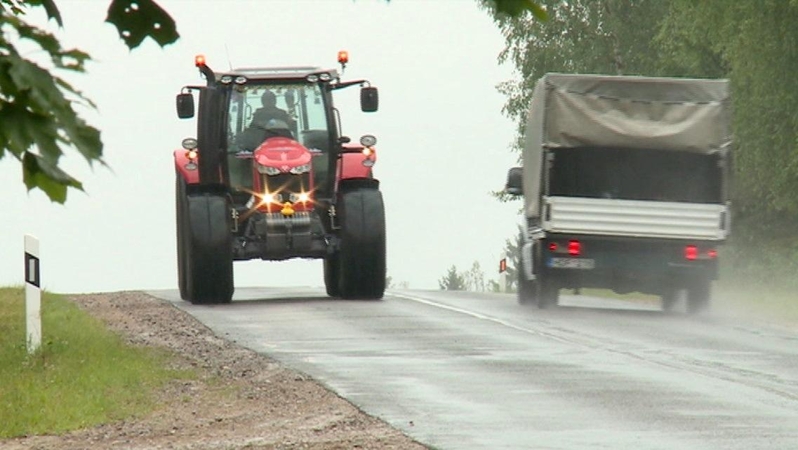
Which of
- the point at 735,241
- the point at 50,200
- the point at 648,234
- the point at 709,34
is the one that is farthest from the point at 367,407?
the point at 735,241

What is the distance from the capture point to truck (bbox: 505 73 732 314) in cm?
2370

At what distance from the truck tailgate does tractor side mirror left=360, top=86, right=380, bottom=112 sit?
8.48ft

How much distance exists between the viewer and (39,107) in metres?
3.23

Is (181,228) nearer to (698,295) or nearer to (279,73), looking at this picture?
(279,73)

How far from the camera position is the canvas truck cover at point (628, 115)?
24.2m

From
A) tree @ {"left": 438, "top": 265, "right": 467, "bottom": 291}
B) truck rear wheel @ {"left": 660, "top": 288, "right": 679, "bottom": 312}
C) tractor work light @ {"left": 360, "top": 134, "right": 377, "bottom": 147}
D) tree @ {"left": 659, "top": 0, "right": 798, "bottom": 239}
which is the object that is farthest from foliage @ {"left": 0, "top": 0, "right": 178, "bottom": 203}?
tree @ {"left": 438, "top": 265, "right": 467, "bottom": 291}

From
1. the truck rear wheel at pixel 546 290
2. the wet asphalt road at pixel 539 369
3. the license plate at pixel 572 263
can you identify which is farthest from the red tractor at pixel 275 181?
the license plate at pixel 572 263

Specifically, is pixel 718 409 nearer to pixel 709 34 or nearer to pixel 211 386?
pixel 211 386

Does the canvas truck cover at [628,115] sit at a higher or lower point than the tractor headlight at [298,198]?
higher

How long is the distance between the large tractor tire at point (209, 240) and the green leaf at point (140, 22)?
65.8ft

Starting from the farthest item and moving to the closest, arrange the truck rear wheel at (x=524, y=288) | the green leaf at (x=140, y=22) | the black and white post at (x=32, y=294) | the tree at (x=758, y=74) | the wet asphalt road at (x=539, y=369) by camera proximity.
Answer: the tree at (x=758, y=74) < the truck rear wheel at (x=524, y=288) < the black and white post at (x=32, y=294) < the wet asphalt road at (x=539, y=369) < the green leaf at (x=140, y=22)

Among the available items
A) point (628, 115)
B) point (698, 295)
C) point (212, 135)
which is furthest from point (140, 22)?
point (698, 295)

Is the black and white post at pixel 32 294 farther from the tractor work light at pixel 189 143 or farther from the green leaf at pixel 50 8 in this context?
the green leaf at pixel 50 8

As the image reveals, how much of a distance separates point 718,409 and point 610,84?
13.3 m
